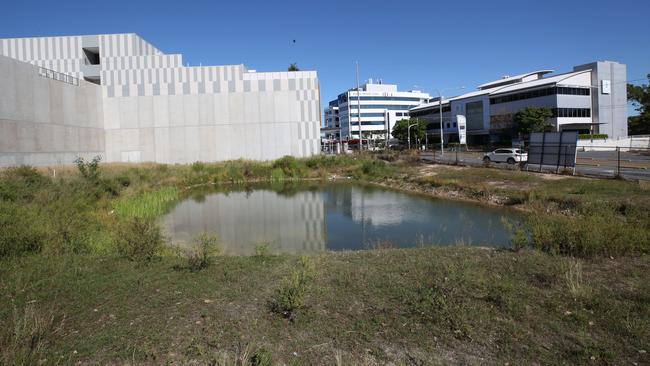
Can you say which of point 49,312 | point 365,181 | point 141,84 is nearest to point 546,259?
point 49,312

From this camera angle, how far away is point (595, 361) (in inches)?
173

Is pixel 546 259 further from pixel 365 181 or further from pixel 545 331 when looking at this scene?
pixel 365 181

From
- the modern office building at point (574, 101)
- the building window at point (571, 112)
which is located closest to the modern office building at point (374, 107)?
the modern office building at point (574, 101)

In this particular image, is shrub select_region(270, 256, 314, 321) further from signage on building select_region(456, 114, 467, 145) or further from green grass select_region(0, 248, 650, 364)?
signage on building select_region(456, 114, 467, 145)

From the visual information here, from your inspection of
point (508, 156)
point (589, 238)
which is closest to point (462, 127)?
point (508, 156)

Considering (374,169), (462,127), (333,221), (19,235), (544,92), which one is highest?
(544,92)

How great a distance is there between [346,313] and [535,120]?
6428 centimetres

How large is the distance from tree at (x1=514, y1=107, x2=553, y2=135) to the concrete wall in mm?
55217

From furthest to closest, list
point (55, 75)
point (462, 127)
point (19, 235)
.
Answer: point (462, 127)
point (55, 75)
point (19, 235)

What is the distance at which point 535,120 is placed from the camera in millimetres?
62188

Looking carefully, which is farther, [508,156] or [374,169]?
[374,169]

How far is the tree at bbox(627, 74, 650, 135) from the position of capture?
7251 centimetres

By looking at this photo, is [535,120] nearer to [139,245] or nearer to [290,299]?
[139,245]

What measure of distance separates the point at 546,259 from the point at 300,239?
28.0ft
